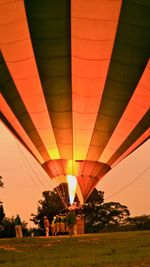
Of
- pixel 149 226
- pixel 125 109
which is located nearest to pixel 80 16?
pixel 125 109

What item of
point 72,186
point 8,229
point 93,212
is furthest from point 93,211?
point 72,186

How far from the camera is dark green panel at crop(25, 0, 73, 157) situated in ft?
52.5

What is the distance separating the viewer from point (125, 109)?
19922 millimetres

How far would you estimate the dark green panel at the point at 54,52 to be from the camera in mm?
16000

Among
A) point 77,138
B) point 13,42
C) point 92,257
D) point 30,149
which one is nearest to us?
point 92,257

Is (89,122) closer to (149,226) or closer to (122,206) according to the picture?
(149,226)

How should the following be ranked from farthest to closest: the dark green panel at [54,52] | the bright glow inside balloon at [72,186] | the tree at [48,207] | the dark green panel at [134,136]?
the tree at [48,207]
the bright glow inside balloon at [72,186]
the dark green panel at [134,136]
the dark green panel at [54,52]

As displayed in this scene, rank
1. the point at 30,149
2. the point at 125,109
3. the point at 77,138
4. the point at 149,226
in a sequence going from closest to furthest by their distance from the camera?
the point at 125,109
the point at 77,138
the point at 30,149
the point at 149,226

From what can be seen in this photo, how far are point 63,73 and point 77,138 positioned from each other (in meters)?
3.66

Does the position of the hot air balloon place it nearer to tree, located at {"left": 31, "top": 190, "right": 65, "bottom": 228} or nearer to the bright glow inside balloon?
the bright glow inside balloon

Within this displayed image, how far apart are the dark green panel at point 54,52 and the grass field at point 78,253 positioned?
5.06 meters

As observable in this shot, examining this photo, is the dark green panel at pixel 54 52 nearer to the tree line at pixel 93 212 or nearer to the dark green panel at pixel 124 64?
the dark green panel at pixel 124 64

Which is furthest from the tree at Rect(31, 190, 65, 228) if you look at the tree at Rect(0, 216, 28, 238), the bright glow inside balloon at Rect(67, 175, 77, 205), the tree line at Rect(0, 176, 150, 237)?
the bright glow inside balloon at Rect(67, 175, 77, 205)

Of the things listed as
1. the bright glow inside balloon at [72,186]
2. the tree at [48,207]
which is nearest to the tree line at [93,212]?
the tree at [48,207]
